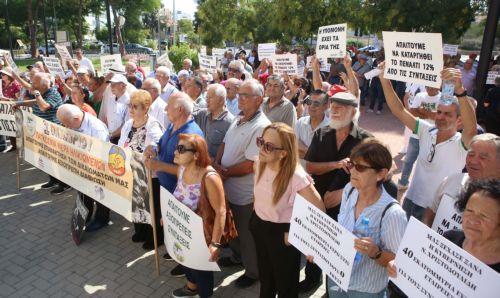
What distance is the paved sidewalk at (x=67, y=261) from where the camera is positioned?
4008 millimetres

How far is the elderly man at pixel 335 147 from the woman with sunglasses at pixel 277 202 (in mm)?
463

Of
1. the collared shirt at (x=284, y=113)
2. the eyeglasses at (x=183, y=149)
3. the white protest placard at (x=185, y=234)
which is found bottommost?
the white protest placard at (x=185, y=234)

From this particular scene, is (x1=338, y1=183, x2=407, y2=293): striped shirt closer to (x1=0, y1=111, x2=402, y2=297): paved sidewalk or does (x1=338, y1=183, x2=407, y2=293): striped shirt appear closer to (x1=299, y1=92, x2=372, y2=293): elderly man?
(x1=299, y1=92, x2=372, y2=293): elderly man

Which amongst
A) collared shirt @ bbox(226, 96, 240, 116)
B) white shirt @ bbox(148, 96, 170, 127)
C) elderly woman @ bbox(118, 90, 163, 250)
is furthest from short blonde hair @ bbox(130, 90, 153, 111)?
collared shirt @ bbox(226, 96, 240, 116)

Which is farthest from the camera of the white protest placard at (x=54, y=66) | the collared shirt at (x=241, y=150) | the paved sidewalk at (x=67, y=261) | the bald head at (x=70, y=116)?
the white protest placard at (x=54, y=66)

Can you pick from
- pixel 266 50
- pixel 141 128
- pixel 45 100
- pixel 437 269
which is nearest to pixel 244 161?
pixel 141 128

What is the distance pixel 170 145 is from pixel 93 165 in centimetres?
133

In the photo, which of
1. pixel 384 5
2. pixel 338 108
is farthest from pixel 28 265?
pixel 384 5

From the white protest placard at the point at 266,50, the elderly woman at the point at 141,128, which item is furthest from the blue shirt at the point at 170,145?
the white protest placard at the point at 266,50

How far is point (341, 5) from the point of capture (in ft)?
49.0

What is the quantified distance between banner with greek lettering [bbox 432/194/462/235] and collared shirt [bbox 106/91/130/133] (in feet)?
15.1

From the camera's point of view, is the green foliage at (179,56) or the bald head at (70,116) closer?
the bald head at (70,116)

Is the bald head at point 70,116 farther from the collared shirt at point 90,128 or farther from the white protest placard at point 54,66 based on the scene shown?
the white protest placard at point 54,66

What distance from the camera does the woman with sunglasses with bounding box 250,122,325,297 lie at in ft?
9.45
